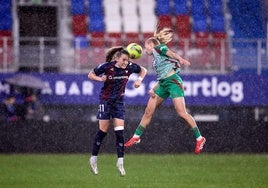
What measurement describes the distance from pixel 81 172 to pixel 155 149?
6.88 m

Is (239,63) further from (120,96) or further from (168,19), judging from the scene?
(120,96)

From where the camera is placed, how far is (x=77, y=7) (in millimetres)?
28859

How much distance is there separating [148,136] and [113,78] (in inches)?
320

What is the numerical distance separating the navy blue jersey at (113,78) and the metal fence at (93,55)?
9.51m

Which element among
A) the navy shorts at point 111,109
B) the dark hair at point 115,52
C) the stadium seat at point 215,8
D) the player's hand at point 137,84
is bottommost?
the navy shorts at point 111,109

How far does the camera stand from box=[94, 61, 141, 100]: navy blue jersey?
14.5 meters

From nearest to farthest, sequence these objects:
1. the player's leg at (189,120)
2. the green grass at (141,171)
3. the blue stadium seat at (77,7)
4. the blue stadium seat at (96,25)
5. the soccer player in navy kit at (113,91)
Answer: the green grass at (141,171) → the soccer player in navy kit at (113,91) → the player's leg at (189,120) → the blue stadium seat at (96,25) → the blue stadium seat at (77,7)

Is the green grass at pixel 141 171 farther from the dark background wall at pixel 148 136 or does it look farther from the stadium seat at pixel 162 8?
the stadium seat at pixel 162 8

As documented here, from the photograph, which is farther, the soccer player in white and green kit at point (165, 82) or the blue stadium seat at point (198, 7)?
the blue stadium seat at point (198, 7)

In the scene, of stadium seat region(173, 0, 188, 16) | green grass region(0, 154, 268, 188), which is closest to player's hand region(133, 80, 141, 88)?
green grass region(0, 154, 268, 188)

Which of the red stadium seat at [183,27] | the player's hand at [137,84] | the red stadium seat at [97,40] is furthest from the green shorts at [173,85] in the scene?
the red stadium seat at [183,27]

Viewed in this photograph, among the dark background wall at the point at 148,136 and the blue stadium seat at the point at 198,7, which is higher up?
the blue stadium seat at the point at 198,7

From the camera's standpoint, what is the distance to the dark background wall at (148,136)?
72.8ft

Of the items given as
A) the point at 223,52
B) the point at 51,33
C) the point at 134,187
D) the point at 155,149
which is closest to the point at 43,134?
the point at 155,149
